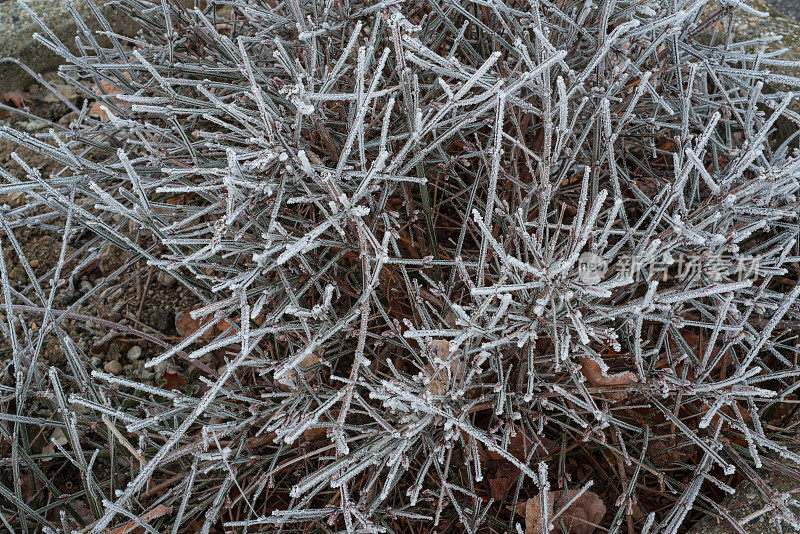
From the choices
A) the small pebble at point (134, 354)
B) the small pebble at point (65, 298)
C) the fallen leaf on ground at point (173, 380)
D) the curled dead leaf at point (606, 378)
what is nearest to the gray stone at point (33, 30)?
the small pebble at point (65, 298)

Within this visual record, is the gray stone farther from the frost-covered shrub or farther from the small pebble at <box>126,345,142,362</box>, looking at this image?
the small pebble at <box>126,345,142,362</box>

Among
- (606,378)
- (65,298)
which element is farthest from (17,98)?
(606,378)

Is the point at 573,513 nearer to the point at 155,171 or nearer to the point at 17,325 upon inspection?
the point at 155,171

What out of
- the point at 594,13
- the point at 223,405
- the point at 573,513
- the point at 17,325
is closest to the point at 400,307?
the point at 223,405

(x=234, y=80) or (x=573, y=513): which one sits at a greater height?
(x=234, y=80)

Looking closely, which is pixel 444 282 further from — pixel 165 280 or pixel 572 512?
pixel 165 280
